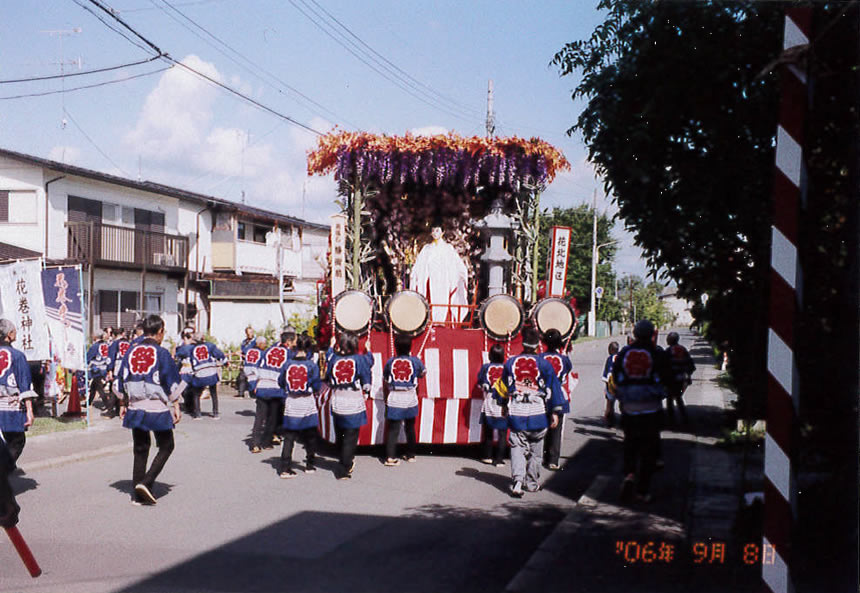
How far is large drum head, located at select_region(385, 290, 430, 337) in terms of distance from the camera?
1040 centimetres

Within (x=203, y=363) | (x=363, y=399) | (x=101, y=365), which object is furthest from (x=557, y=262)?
(x=101, y=365)

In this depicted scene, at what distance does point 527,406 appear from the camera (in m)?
8.24

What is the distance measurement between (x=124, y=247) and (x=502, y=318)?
1713cm

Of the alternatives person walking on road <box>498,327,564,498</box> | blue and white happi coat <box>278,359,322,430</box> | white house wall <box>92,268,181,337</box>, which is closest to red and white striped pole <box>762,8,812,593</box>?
person walking on road <box>498,327,564,498</box>

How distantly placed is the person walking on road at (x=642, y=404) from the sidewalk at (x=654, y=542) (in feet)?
1.13

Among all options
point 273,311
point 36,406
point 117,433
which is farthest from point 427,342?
point 273,311

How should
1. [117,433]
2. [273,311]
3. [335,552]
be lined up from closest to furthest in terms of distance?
[335,552]
[117,433]
[273,311]

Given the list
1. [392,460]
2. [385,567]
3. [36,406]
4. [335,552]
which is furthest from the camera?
[36,406]

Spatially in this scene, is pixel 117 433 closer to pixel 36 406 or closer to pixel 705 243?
pixel 36 406

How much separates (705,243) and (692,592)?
230 centimetres

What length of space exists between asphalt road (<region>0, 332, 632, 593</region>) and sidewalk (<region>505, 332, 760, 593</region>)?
34cm

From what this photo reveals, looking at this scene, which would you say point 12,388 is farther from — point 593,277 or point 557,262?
point 593,277

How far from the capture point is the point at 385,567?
577 cm

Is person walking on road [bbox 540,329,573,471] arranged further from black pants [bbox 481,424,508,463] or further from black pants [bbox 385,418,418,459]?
black pants [bbox 385,418,418,459]
